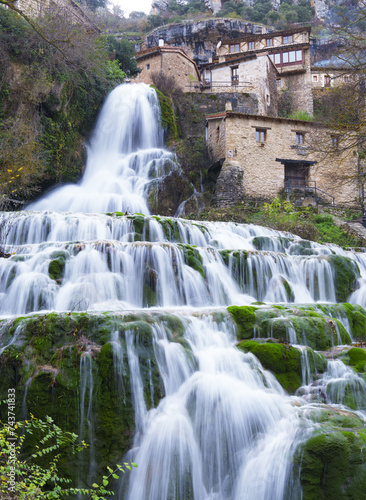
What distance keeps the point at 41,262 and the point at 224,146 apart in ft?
60.4

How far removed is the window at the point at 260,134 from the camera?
25766 millimetres

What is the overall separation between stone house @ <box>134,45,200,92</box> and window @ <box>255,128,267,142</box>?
32.5 ft

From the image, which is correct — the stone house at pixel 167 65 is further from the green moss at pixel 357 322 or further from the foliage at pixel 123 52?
the green moss at pixel 357 322

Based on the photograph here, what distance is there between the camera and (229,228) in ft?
49.3

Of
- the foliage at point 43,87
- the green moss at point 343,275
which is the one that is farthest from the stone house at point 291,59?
the green moss at point 343,275

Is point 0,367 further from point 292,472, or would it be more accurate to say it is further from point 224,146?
point 224,146

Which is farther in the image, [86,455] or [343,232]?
[343,232]

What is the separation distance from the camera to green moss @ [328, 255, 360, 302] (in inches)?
424

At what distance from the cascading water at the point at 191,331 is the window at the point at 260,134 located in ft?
43.7

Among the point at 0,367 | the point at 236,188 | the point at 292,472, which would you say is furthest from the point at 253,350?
the point at 236,188

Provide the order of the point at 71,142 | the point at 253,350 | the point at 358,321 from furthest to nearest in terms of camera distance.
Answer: the point at 71,142
the point at 358,321
the point at 253,350

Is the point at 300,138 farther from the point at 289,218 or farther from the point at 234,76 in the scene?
the point at 234,76

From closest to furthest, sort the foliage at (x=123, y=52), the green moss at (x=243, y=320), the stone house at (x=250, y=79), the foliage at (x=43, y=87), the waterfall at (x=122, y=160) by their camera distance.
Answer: the green moss at (x=243, y=320)
the foliage at (x=43, y=87)
the waterfall at (x=122, y=160)
the foliage at (x=123, y=52)
the stone house at (x=250, y=79)

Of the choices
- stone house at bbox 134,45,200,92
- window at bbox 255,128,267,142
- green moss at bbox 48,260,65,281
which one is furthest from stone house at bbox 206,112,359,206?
green moss at bbox 48,260,65,281
